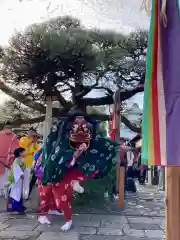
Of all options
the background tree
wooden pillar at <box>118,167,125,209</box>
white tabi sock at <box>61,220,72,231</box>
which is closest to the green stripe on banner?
white tabi sock at <box>61,220,72,231</box>

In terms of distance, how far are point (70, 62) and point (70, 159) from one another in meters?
4.43

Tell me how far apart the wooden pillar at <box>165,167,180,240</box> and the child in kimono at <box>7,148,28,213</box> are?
481 cm

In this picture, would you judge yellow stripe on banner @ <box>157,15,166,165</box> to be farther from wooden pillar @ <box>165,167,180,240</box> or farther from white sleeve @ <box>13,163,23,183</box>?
white sleeve @ <box>13,163,23,183</box>

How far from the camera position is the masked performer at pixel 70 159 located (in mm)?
5535

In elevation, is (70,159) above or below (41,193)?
above

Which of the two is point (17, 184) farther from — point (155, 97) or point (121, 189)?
point (155, 97)

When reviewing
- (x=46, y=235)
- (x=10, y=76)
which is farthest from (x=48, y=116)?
(x=46, y=235)

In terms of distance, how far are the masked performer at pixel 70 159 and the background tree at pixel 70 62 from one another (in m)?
3.73

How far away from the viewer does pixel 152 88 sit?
2775 millimetres

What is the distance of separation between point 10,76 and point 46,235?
6.28 metres

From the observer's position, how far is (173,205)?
2.55 m

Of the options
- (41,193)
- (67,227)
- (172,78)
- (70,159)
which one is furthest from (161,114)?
(41,193)

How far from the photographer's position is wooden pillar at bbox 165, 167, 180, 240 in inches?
→ 99.4

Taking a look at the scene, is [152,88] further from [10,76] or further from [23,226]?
[10,76]
